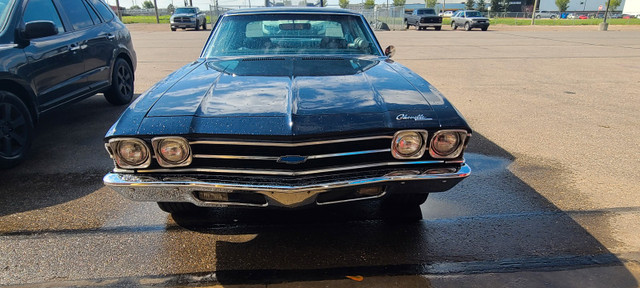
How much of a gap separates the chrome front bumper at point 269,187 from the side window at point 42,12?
335cm

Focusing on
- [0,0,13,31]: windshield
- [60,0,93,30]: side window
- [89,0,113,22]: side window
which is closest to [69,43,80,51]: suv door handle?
[60,0,93,30]: side window

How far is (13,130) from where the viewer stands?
412 centimetres

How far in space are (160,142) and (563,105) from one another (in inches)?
262

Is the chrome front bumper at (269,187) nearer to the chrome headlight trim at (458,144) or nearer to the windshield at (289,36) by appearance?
the chrome headlight trim at (458,144)

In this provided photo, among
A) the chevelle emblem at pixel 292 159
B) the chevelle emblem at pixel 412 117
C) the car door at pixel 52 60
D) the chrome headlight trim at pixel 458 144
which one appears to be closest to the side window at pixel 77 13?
the car door at pixel 52 60

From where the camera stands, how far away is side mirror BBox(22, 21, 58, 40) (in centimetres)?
418

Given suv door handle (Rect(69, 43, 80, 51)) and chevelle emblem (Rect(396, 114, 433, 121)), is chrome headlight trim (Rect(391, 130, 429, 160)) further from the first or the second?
suv door handle (Rect(69, 43, 80, 51))

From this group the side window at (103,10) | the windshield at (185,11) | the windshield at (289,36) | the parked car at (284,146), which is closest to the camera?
the parked car at (284,146)

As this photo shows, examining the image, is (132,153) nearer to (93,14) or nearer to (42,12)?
(42,12)

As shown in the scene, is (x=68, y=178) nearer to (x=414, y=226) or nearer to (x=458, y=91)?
(x=414, y=226)

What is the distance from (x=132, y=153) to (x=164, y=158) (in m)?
0.18

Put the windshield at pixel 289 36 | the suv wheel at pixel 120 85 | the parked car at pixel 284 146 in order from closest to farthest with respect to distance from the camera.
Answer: the parked car at pixel 284 146 < the windshield at pixel 289 36 < the suv wheel at pixel 120 85

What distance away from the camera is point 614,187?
12.3ft

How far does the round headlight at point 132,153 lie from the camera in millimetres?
2288
